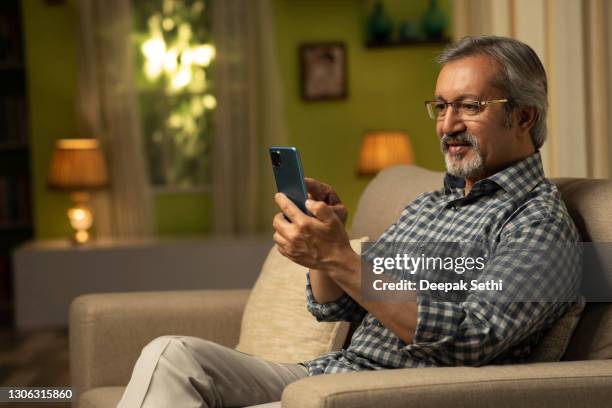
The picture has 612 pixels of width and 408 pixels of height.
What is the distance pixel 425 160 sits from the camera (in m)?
6.43

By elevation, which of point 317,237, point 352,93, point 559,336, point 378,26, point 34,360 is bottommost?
point 34,360

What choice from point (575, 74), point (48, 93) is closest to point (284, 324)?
point (575, 74)

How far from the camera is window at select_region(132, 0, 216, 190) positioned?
20.8 ft

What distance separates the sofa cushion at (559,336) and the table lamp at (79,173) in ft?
14.3

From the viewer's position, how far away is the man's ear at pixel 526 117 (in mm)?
1959

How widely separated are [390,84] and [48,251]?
2489 mm

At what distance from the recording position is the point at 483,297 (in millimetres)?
1696

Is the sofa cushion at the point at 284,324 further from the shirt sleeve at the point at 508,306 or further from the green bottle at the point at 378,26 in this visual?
the green bottle at the point at 378,26

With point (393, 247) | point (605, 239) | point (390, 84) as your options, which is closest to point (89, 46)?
point (390, 84)

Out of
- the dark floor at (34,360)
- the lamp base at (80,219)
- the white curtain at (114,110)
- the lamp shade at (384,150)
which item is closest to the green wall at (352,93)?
the lamp shade at (384,150)

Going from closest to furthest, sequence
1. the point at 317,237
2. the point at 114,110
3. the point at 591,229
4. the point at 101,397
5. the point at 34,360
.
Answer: the point at 317,237
the point at 591,229
the point at 101,397
the point at 34,360
the point at 114,110

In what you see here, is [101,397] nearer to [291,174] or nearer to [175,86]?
[291,174]

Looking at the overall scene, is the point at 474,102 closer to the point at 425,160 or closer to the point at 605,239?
the point at 605,239

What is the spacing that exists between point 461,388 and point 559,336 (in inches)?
13.4
